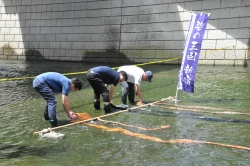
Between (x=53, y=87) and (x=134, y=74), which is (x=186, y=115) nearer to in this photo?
(x=134, y=74)

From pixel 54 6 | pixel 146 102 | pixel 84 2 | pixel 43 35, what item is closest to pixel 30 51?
pixel 43 35

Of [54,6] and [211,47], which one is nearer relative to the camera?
[211,47]

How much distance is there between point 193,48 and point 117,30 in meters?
12.0

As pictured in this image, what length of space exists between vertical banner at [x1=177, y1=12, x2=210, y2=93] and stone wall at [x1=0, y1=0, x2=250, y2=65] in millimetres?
7862

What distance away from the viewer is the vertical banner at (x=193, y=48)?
9055 millimetres

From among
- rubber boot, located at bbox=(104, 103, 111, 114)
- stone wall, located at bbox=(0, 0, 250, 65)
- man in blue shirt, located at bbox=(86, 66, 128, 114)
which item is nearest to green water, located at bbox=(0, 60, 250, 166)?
rubber boot, located at bbox=(104, 103, 111, 114)

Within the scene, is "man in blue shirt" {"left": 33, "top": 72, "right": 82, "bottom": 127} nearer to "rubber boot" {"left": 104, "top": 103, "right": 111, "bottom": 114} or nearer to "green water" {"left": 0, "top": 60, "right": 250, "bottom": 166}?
"green water" {"left": 0, "top": 60, "right": 250, "bottom": 166}

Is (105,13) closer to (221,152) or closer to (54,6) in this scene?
(54,6)

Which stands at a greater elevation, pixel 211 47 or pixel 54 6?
pixel 54 6

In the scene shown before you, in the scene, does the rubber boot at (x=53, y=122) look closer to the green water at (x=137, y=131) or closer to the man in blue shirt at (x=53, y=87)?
the man in blue shirt at (x=53, y=87)

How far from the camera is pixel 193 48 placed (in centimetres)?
912

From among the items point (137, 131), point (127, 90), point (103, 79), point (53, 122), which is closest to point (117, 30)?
point (127, 90)

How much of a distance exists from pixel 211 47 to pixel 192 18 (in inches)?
318

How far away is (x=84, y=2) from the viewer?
21859mm
